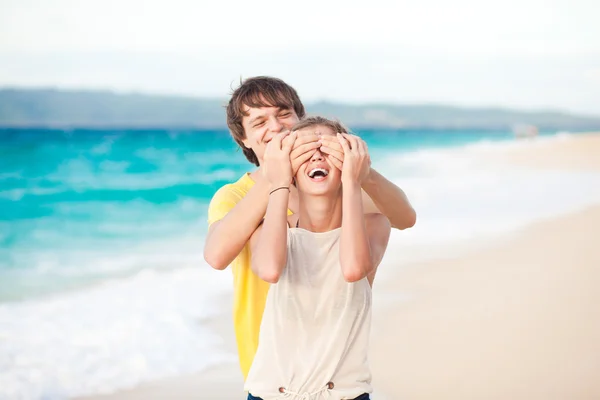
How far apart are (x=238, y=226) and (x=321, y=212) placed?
211 mm

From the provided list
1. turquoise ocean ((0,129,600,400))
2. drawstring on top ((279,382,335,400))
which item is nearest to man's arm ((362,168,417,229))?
drawstring on top ((279,382,335,400))

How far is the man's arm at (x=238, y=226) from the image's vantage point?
1971 millimetres

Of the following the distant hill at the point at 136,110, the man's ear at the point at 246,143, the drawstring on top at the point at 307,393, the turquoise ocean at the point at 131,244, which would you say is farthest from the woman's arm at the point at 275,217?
the distant hill at the point at 136,110

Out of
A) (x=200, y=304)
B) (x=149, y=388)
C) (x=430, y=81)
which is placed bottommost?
(x=149, y=388)

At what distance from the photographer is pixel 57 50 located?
2392cm

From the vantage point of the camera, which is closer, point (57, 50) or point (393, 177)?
point (393, 177)

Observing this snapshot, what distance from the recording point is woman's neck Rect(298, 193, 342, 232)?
1989 mm

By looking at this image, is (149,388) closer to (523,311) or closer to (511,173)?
(523,311)

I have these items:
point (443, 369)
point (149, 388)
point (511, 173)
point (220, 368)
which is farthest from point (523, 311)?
point (511, 173)

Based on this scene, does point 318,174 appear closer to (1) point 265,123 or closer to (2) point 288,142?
(2) point 288,142

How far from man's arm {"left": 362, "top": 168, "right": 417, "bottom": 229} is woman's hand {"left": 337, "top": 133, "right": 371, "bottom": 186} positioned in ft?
0.60

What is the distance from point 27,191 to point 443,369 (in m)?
12.2

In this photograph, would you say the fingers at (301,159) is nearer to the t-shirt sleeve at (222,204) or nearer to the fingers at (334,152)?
the fingers at (334,152)

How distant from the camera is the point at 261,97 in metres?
2.63
